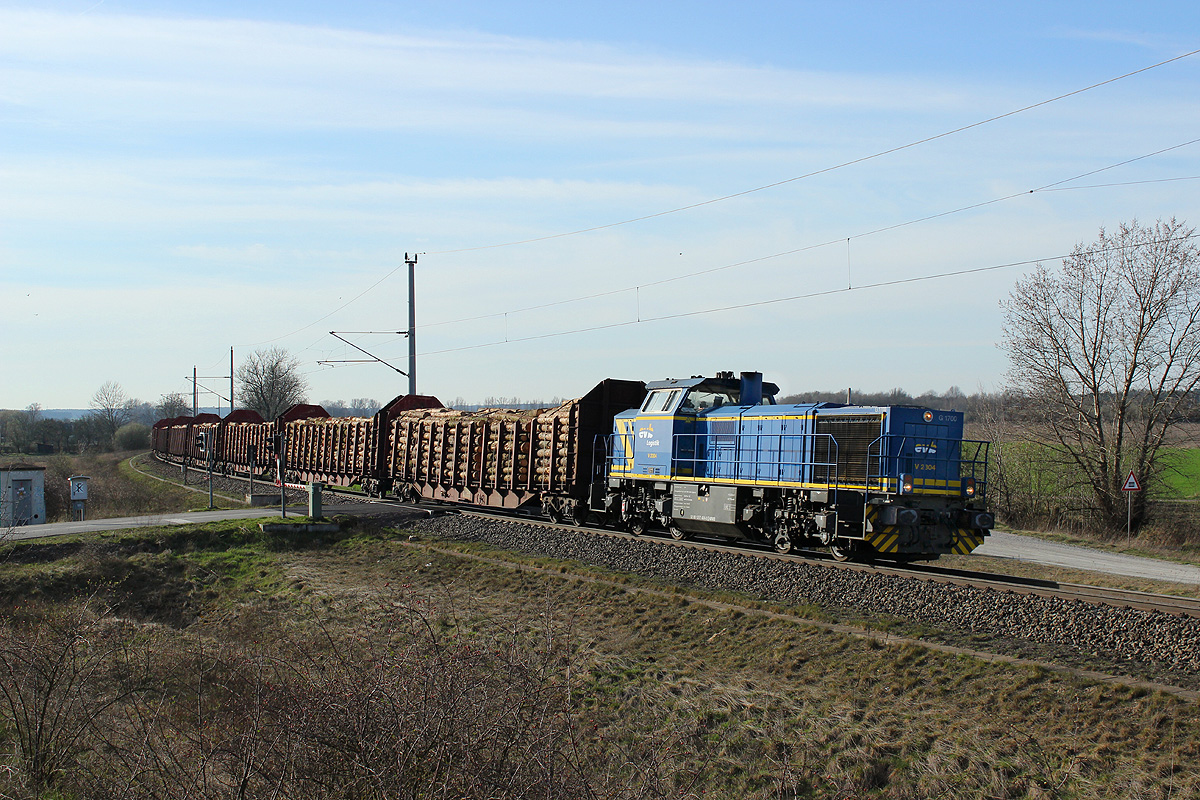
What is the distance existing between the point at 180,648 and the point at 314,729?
7.67m

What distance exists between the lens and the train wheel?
14.5 m

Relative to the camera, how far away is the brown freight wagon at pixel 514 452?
2092cm

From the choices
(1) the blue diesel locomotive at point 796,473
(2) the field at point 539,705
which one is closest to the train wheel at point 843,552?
(1) the blue diesel locomotive at point 796,473

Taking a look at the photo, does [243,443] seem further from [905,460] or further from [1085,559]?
[1085,559]

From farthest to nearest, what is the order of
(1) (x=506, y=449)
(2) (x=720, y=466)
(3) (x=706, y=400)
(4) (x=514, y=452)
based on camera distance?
(1) (x=506, y=449) → (4) (x=514, y=452) → (3) (x=706, y=400) → (2) (x=720, y=466)

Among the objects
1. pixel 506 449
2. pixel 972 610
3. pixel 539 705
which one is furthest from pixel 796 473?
pixel 506 449

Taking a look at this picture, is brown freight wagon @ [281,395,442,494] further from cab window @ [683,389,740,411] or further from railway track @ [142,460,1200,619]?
cab window @ [683,389,740,411]

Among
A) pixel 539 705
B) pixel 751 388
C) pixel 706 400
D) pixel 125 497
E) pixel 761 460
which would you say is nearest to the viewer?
pixel 539 705

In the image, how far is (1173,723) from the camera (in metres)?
7.25

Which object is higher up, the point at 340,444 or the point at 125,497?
the point at 340,444

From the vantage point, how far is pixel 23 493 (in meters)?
29.5

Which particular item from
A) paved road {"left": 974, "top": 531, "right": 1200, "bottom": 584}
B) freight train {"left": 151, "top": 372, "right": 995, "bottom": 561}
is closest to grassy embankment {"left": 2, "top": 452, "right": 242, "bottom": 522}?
freight train {"left": 151, "top": 372, "right": 995, "bottom": 561}

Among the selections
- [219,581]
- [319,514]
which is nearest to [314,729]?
[219,581]

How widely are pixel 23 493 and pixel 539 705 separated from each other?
31023 mm
